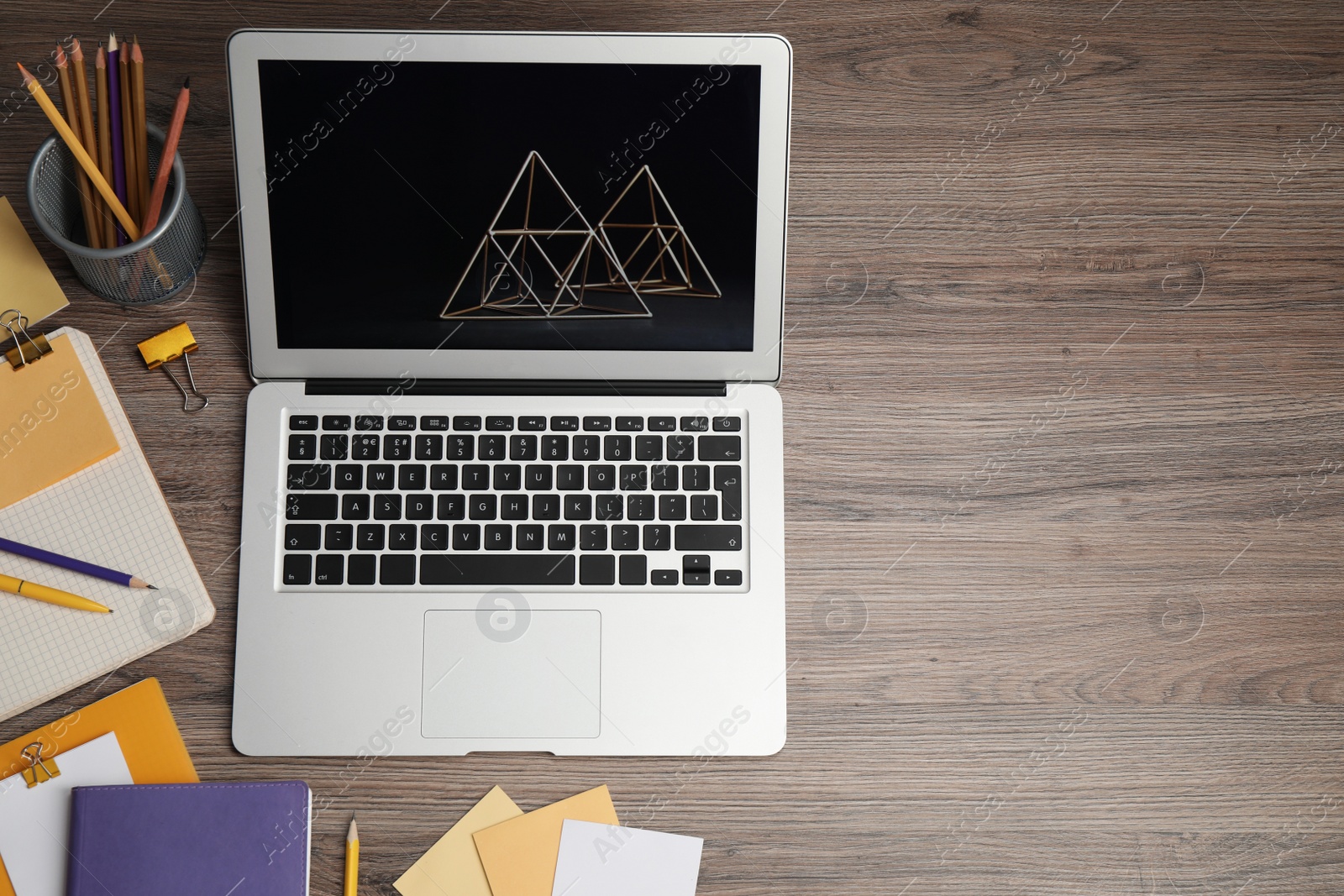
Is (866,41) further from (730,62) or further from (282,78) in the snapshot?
(282,78)

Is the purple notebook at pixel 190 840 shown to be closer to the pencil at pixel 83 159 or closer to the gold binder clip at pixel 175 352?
the gold binder clip at pixel 175 352

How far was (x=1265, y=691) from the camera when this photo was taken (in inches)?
35.0

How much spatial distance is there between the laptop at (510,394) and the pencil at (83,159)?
112mm

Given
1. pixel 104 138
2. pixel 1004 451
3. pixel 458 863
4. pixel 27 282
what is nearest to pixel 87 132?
pixel 104 138

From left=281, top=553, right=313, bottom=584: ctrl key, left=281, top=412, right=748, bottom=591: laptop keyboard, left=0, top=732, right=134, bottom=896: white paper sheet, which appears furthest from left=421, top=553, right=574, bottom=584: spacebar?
left=0, top=732, right=134, bottom=896: white paper sheet

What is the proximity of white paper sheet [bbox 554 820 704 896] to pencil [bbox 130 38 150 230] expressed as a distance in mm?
717

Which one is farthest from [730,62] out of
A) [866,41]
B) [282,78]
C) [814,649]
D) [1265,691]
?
[1265,691]

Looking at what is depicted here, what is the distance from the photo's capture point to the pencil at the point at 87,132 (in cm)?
83

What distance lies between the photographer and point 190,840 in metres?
0.81

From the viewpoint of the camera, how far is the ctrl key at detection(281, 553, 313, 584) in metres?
0.86

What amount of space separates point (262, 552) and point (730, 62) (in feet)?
2.06

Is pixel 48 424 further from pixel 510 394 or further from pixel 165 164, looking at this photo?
pixel 510 394

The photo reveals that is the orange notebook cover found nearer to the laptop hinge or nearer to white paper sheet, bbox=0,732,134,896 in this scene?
white paper sheet, bbox=0,732,134,896

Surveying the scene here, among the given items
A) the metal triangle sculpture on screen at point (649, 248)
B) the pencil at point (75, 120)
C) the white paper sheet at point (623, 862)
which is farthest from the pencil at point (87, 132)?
the white paper sheet at point (623, 862)
